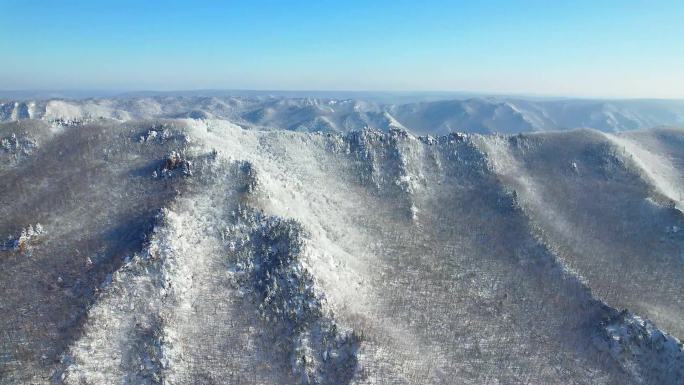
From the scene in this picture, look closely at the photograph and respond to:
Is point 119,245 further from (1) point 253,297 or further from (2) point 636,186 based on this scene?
(2) point 636,186

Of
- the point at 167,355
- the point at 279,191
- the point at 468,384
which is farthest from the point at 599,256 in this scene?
the point at 167,355

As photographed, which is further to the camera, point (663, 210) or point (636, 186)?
point (636, 186)

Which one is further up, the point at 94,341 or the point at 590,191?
the point at 590,191

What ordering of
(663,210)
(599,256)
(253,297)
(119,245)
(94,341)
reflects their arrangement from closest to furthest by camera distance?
(94,341) < (253,297) < (119,245) < (599,256) < (663,210)

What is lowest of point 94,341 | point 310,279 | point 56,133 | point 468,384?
point 468,384

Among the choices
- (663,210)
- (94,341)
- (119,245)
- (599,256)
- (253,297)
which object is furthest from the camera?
(663,210)

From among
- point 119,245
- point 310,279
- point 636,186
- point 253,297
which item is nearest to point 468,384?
point 310,279
